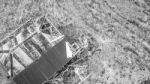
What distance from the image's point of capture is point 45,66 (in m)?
2.14

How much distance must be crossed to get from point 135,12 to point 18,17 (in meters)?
1.57

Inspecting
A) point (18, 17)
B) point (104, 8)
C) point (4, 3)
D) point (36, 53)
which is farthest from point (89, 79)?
point (4, 3)

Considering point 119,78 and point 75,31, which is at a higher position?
Answer: point 75,31

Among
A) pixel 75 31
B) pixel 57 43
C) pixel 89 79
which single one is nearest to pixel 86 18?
pixel 75 31

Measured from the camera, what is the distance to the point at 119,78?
225 cm

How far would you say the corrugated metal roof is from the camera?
2.11 meters

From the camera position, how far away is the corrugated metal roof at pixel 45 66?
2.11m

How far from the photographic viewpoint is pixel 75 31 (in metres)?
2.39

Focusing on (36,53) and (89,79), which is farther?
(89,79)

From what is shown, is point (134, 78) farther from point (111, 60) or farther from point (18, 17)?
point (18, 17)

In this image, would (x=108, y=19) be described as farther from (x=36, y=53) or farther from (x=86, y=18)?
(x=36, y=53)

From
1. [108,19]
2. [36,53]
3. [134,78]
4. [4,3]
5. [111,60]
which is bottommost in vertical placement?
[134,78]

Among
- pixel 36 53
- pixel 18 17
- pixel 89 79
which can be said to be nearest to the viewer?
pixel 36 53

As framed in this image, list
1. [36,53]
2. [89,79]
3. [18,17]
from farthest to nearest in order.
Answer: [18,17] → [89,79] → [36,53]
